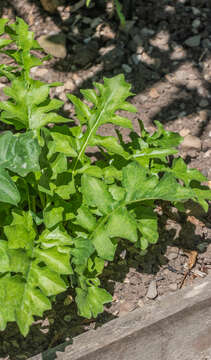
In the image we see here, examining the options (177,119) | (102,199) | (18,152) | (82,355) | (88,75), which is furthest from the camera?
(88,75)

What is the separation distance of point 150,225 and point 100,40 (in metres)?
1.68

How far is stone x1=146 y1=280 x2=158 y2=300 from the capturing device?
2.24 meters

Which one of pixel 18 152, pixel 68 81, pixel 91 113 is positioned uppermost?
pixel 18 152

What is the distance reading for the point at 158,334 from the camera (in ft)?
6.75

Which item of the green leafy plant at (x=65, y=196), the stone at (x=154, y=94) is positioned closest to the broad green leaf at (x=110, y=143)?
the green leafy plant at (x=65, y=196)

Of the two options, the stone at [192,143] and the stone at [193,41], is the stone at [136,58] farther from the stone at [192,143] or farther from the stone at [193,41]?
the stone at [192,143]

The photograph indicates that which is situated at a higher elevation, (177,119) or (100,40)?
(100,40)

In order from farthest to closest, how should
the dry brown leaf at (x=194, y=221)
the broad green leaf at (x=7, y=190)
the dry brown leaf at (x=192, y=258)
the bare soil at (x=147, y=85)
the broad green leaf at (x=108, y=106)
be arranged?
Answer: the dry brown leaf at (x=194, y=221), the dry brown leaf at (x=192, y=258), the bare soil at (x=147, y=85), the broad green leaf at (x=108, y=106), the broad green leaf at (x=7, y=190)

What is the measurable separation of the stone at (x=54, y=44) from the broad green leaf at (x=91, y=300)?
174 cm

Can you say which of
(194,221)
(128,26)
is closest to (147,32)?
(128,26)

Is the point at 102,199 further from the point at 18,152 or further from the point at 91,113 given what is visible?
the point at 91,113

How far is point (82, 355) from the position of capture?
1933 mm

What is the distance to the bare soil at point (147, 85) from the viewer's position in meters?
2.21

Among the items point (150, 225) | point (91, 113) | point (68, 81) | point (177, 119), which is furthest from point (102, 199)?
point (68, 81)
